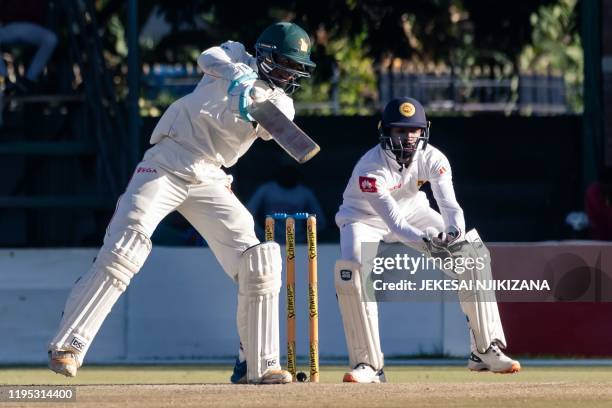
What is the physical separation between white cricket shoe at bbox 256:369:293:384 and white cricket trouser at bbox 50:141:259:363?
0.35 meters

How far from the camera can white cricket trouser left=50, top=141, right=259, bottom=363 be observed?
26.2 ft

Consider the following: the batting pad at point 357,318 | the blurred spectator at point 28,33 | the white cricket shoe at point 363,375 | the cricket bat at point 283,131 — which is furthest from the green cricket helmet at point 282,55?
the blurred spectator at point 28,33

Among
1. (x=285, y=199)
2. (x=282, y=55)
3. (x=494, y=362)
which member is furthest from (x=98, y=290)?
(x=285, y=199)

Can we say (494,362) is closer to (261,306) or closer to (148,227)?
(261,306)

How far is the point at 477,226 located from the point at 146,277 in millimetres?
4879

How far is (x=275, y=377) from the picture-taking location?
8.23 metres

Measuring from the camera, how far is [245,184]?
624 inches

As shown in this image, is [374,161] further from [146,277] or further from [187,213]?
[146,277]

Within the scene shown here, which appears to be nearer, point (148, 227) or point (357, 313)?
point (148, 227)

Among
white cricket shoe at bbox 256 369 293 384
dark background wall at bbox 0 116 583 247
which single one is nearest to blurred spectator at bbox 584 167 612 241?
dark background wall at bbox 0 116 583 247

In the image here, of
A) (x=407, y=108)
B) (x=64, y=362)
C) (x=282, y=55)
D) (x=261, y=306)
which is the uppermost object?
(x=282, y=55)

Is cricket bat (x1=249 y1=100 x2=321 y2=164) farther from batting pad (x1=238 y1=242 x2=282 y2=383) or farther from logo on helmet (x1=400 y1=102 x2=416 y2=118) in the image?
logo on helmet (x1=400 y1=102 x2=416 y2=118)

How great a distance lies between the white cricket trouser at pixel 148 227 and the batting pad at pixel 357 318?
74cm

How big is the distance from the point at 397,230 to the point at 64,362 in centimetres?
203
